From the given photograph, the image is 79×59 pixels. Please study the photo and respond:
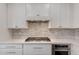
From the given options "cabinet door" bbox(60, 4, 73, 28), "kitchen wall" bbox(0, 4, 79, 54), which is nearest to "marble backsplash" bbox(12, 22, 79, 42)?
"kitchen wall" bbox(0, 4, 79, 54)

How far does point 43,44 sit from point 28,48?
12.0 inches

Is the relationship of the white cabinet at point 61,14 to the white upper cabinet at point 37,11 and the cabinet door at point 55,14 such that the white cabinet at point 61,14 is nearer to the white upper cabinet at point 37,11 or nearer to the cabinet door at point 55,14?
the cabinet door at point 55,14

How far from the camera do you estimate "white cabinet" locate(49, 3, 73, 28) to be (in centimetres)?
274

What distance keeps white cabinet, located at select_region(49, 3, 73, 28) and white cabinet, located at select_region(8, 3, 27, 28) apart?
603 mm

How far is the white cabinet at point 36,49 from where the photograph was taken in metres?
2.50

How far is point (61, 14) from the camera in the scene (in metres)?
2.77

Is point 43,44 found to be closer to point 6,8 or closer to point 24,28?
point 24,28

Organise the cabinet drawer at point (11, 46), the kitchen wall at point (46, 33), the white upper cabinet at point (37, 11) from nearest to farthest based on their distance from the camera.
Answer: the cabinet drawer at point (11, 46), the white upper cabinet at point (37, 11), the kitchen wall at point (46, 33)

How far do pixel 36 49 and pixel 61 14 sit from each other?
0.93m

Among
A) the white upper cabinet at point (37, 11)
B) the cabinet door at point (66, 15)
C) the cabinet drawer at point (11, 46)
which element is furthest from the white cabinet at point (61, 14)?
the cabinet drawer at point (11, 46)

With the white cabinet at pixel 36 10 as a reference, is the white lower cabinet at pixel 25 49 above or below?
below

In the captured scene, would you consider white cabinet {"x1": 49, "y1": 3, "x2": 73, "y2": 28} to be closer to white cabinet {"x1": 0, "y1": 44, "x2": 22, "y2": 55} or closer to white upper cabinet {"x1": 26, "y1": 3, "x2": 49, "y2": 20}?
white upper cabinet {"x1": 26, "y1": 3, "x2": 49, "y2": 20}

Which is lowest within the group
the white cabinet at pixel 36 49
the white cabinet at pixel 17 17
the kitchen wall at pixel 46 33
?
the white cabinet at pixel 36 49

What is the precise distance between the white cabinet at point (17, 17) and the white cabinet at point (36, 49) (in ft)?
1.56
